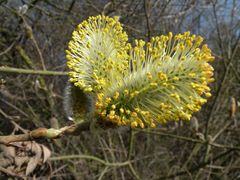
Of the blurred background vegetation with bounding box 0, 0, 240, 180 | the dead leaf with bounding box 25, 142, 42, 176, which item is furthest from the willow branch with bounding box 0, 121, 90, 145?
the blurred background vegetation with bounding box 0, 0, 240, 180

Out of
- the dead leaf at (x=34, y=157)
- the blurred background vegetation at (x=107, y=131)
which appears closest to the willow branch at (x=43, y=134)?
the dead leaf at (x=34, y=157)

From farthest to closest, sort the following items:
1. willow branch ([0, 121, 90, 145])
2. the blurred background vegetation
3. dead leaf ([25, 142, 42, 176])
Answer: the blurred background vegetation < dead leaf ([25, 142, 42, 176]) < willow branch ([0, 121, 90, 145])

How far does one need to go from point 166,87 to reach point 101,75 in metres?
0.21

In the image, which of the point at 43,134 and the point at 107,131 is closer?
the point at 43,134

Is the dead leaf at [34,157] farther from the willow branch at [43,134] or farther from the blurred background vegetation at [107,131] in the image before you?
the blurred background vegetation at [107,131]

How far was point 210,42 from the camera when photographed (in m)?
5.78

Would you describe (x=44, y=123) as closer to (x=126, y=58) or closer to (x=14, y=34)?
(x=14, y=34)

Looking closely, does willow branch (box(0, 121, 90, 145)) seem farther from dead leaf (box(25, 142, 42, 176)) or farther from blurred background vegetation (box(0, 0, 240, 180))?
blurred background vegetation (box(0, 0, 240, 180))

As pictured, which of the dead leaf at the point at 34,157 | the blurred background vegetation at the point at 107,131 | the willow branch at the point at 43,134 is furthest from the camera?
the blurred background vegetation at the point at 107,131

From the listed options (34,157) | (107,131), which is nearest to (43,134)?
(34,157)

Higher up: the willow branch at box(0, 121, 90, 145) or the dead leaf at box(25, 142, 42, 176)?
the willow branch at box(0, 121, 90, 145)

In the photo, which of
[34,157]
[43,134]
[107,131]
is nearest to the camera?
[43,134]

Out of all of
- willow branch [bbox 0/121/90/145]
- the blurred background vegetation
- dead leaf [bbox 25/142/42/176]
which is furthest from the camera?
the blurred background vegetation

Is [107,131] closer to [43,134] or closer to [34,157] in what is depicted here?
[34,157]
